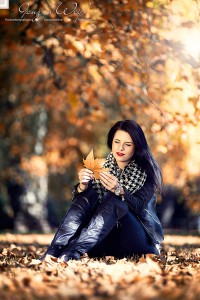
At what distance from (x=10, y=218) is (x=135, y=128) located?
1094 centimetres

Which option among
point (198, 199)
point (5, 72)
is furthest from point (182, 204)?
point (5, 72)

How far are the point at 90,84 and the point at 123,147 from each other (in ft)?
13.6

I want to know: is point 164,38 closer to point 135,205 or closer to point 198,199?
point 135,205

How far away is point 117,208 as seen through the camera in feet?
13.9

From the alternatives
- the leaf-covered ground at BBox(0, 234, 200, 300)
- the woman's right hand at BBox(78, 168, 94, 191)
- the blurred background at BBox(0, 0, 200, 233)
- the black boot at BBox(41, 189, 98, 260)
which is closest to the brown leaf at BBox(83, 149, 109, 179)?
the woman's right hand at BBox(78, 168, 94, 191)

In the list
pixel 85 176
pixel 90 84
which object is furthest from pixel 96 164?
pixel 90 84

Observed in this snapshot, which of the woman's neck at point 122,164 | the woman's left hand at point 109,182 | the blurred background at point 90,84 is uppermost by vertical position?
the blurred background at point 90,84

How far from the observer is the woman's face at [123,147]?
4758 mm

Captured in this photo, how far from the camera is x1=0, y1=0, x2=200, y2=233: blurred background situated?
21.2ft

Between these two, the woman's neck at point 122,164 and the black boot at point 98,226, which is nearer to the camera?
the black boot at point 98,226

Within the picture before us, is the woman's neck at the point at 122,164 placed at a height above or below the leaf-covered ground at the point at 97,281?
above

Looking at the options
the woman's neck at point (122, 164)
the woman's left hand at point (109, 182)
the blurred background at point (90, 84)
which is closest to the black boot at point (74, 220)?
the woman's left hand at point (109, 182)

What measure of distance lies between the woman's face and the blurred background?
1.48m

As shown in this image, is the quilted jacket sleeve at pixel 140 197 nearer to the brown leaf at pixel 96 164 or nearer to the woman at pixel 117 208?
the woman at pixel 117 208
